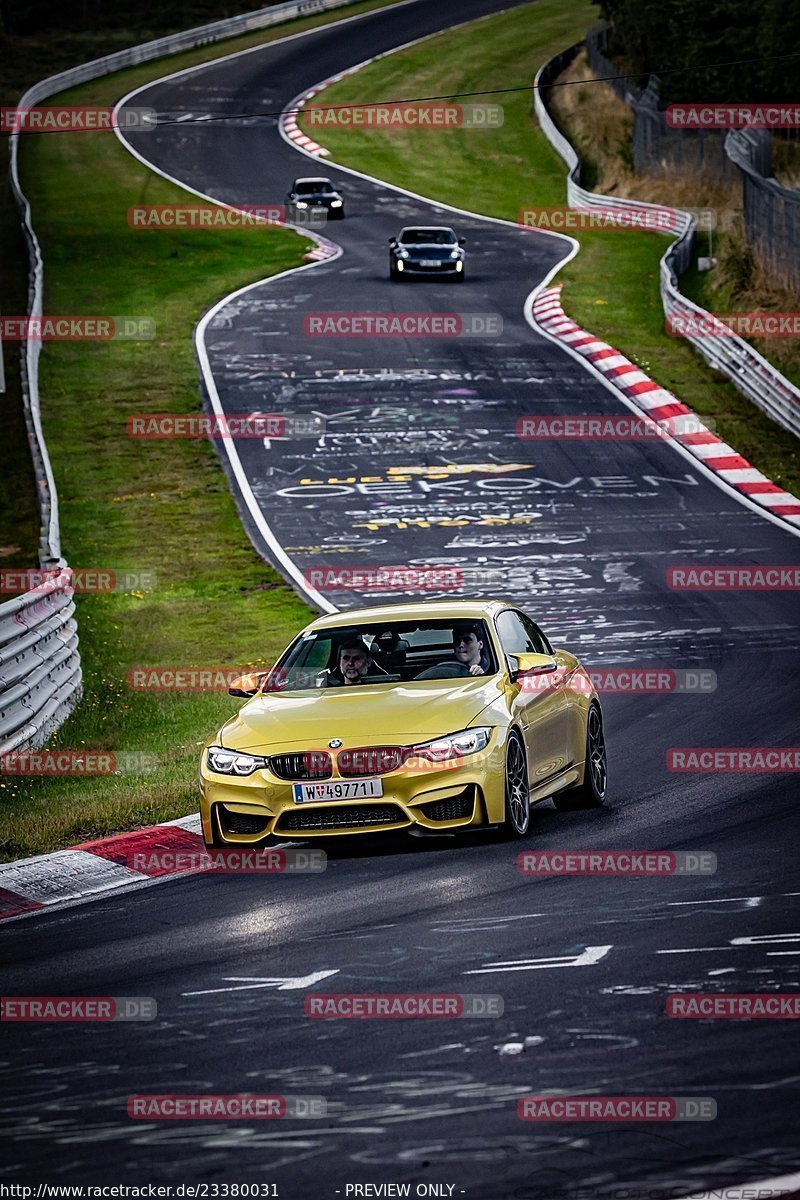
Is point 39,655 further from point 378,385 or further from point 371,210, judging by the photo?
point 371,210

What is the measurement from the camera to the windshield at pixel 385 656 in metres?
11.8

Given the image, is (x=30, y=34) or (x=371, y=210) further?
(x=30, y=34)

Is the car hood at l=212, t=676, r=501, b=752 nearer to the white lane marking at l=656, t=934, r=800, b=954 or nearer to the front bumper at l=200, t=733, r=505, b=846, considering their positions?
the front bumper at l=200, t=733, r=505, b=846

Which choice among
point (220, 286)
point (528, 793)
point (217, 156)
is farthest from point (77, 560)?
point (217, 156)

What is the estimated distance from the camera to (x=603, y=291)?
43438 millimetres

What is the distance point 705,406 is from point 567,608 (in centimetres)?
1205

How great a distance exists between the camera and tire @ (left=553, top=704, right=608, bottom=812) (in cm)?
1234
